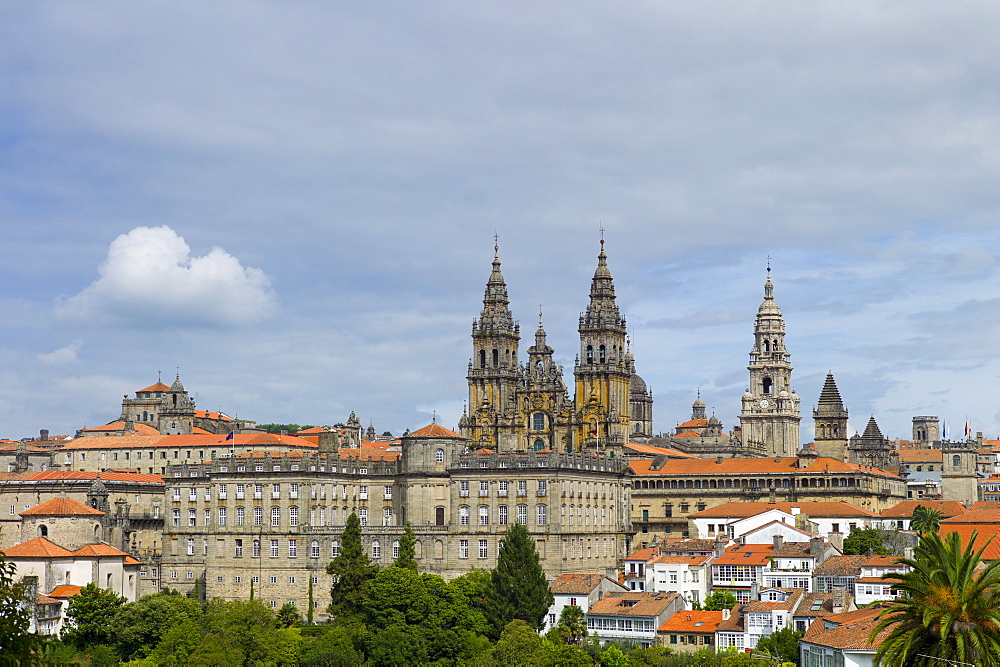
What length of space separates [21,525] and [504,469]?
43.2m

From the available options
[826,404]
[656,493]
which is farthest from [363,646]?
[826,404]

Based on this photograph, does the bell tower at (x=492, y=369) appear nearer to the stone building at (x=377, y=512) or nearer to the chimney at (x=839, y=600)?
the stone building at (x=377, y=512)

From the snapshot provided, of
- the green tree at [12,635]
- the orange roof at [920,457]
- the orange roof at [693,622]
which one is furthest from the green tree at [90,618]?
the orange roof at [920,457]

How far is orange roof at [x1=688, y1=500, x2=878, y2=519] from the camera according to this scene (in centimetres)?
12162

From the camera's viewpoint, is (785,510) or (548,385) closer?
(785,510)

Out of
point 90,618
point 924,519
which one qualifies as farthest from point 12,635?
point 924,519

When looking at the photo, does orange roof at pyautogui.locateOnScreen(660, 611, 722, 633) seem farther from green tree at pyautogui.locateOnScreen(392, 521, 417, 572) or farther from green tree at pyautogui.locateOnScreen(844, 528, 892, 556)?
green tree at pyautogui.locateOnScreen(392, 521, 417, 572)

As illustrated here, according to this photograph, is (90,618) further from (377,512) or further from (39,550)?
(377,512)

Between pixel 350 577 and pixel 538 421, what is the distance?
201 feet

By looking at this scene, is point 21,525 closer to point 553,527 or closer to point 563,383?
point 553,527

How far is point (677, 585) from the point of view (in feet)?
335

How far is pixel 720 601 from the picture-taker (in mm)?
96938

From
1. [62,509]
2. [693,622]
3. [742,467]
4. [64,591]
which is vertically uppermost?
[742,467]

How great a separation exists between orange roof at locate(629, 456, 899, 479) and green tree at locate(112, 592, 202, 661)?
56.9m
